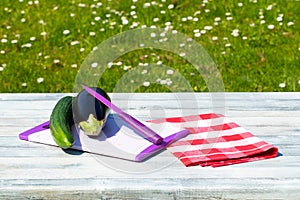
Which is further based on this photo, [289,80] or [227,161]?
[289,80]

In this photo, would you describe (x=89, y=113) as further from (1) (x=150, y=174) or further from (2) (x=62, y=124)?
(1) (x=150, y=174)

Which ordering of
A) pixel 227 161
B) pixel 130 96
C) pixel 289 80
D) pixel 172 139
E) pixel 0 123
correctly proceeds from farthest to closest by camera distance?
pixel 289 80, pixel 130 96, pixel 0 123, pixel 172 139, pixel 227 161

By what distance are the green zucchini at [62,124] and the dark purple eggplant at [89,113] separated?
0.05m

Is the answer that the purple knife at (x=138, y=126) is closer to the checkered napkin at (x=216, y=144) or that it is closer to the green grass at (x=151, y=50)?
the checkered napkin at (x=216, y=144)

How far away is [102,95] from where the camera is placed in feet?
7.49

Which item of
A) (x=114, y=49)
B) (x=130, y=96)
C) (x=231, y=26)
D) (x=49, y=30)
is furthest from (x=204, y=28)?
(x=130, y=96)

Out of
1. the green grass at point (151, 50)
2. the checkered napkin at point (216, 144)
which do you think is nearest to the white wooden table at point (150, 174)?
the checkered napkin at point (216, 144)

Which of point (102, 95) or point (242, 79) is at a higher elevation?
point (102, 95)

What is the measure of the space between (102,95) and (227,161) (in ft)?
1.66

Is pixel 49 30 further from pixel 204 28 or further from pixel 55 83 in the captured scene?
pixel 204 28

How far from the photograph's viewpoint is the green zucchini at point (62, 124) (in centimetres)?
220

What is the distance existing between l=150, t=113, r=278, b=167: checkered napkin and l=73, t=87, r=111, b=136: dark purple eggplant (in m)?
0.27

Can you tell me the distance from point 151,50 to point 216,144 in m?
2.36

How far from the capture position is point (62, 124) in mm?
2227
